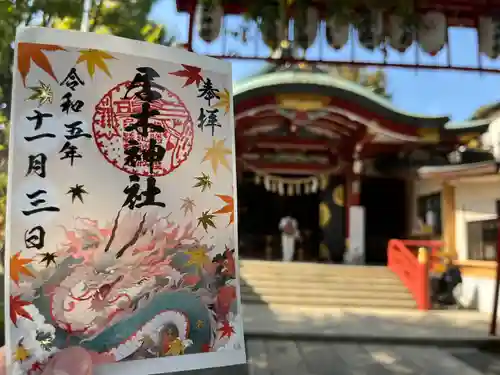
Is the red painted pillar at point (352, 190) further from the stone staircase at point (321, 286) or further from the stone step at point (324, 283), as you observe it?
the stone step at point (324, 283)

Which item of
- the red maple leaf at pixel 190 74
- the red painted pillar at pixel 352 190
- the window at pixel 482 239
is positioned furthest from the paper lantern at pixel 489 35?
the red painted pillar at pixel 352 190

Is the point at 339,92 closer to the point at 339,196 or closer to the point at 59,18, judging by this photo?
the point at 339,196

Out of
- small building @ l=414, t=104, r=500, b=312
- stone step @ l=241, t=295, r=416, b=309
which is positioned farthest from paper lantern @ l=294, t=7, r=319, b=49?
small building @ l=414, t=104, r=500, b=312

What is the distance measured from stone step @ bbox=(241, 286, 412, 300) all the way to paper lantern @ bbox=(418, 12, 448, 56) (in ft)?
19.4

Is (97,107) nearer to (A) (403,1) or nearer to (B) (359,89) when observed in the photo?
(A) (403,1)

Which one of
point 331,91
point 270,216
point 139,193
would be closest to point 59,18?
point 139,193

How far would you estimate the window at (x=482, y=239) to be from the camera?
399 inches

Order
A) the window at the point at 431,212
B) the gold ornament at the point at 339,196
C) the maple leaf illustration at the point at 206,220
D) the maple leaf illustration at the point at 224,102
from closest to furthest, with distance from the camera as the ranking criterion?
the maple leaf illustration at the point at 206,220, the maple leaf illustration at the point at 224,102, the window at the point at 431,212, the gold ornament at the point at 339,196

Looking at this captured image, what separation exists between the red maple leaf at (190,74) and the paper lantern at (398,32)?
4.05m

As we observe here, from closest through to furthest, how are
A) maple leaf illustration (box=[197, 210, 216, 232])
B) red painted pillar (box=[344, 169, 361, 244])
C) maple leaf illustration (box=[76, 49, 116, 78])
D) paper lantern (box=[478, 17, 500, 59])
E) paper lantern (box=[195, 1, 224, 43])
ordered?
maple leaf illustration (box=[76, 49, 116, 78])
maple leaf illustration (box=[197, 210, 216, 232])
paper lantern (box=[195, 1, 224, 43])
paper lantern (box=[478, 17, 500, 59])
red painted pillar (box=[344, 169, 361, 244])

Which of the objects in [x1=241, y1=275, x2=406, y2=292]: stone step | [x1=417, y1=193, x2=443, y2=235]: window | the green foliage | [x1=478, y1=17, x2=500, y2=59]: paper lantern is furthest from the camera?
[x1=417, y1=193, x2=443, y2=235]: window

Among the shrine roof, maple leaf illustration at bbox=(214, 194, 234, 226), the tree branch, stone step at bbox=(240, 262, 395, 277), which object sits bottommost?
stone step at bbox=(240, 262, 395, 277)

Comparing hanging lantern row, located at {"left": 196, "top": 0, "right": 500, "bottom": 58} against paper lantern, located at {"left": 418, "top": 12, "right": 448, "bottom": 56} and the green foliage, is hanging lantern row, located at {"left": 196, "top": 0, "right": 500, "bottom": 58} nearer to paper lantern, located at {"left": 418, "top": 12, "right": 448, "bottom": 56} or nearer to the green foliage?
paper lantern, located at {"left": 418, "top": 12, "right": 448, "bottom": 56}

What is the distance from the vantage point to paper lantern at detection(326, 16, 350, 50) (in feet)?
18.7
